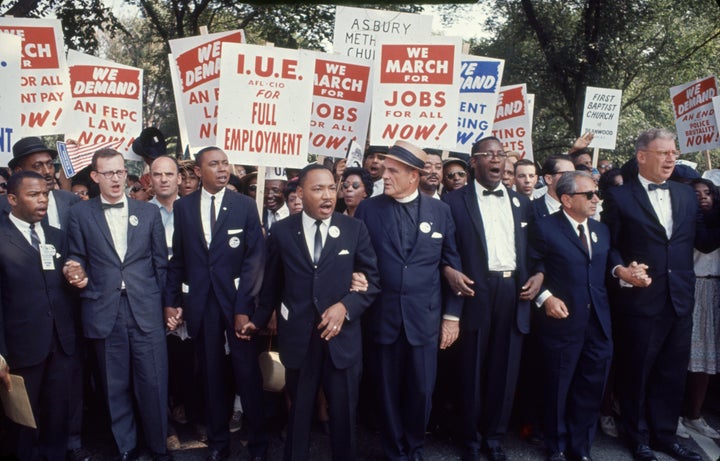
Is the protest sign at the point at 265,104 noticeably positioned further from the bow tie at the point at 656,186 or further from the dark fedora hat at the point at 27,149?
the bow tie at the point at 656,186

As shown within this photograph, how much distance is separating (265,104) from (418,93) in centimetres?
157

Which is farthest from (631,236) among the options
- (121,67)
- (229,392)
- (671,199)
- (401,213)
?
(121,67)

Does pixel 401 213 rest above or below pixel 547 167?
below

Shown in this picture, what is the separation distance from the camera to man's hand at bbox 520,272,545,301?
4871 mm

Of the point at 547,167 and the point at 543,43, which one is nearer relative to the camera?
the point at 547,167

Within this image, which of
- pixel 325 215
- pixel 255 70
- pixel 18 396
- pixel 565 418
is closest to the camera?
pixel 18 396

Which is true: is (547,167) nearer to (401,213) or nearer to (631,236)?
(631,236)

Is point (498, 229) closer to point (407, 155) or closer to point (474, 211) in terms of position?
point (474, 211)

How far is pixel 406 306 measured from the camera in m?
4.61

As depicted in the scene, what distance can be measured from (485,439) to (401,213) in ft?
6.36

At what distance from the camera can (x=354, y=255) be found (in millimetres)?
4496

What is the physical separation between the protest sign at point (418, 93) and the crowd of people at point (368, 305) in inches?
45.2

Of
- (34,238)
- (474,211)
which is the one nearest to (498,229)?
(474,211)

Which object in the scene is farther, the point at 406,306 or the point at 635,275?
the point at 635,275
